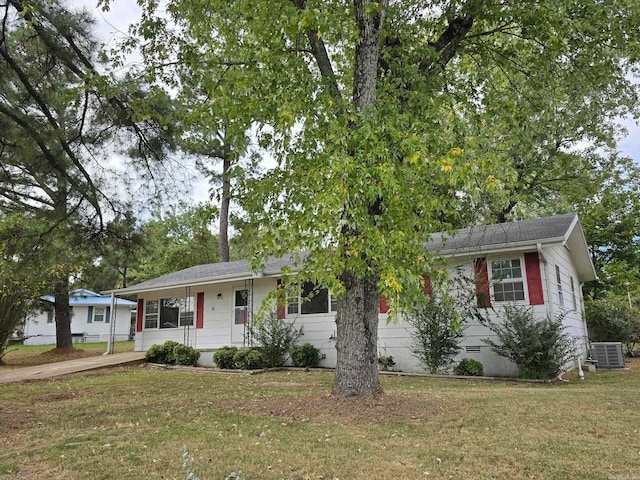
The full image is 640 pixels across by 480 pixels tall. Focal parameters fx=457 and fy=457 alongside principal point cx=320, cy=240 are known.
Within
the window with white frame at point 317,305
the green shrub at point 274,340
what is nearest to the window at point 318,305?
the window with white frame at point 317,305

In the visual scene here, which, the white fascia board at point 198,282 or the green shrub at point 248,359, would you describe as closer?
the green shrub at point 248,359

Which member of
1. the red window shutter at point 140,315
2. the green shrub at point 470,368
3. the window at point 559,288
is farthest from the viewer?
the red window shutter at point 140,315

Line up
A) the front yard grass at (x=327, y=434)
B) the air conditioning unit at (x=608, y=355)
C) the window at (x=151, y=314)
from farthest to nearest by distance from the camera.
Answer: the window at (x=151, y=314), the air conditioning unit at (x=608, y=355), the front yard grass at (x=327, y=434)

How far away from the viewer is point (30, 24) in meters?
5.77

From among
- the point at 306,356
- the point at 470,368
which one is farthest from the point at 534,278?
the point at 306,356

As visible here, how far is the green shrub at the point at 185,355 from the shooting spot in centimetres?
1366

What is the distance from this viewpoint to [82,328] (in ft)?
97.5

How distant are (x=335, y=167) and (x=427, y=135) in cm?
127

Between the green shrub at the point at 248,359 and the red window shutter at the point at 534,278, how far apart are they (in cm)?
685

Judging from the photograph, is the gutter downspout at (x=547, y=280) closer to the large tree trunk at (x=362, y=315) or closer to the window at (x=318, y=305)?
the large tree trunk at (x=362, y=315)

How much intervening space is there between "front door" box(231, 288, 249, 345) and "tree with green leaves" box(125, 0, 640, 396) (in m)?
7.71

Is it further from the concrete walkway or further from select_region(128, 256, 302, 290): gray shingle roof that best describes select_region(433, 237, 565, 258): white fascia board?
the concrete walkway

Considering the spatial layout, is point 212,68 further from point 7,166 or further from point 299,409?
point 299,409

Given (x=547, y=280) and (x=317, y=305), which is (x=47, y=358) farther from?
(x=547, y=280)
